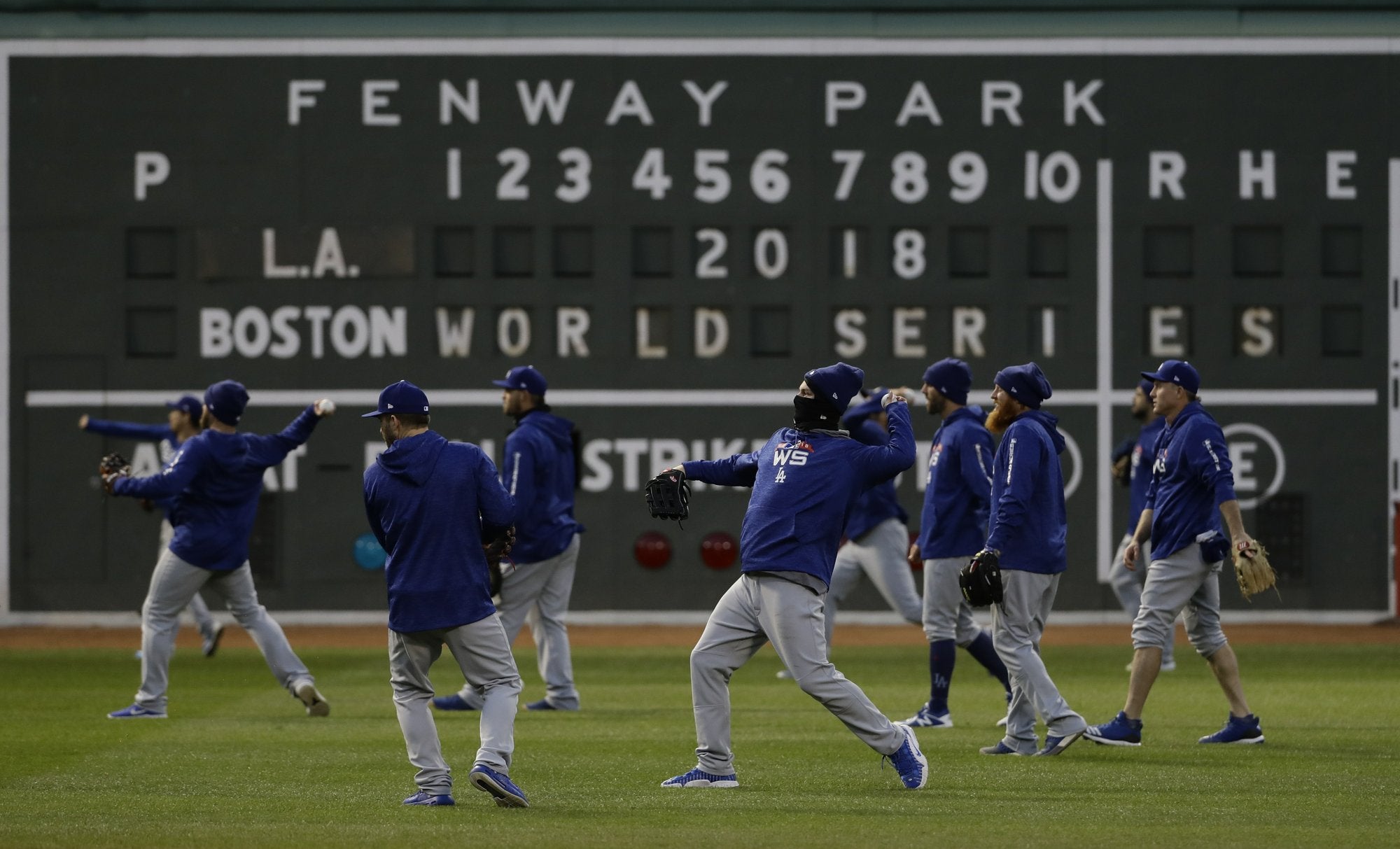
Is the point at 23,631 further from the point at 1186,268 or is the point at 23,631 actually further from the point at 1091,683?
the point at 1186,268

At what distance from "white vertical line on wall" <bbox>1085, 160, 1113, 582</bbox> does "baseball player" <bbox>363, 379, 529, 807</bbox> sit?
1175 centimetres

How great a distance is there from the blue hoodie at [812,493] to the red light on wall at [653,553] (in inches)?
417

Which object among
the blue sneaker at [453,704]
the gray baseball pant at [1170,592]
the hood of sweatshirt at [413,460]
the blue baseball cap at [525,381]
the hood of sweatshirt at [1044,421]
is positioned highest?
the blue baseball cap at [525,381]

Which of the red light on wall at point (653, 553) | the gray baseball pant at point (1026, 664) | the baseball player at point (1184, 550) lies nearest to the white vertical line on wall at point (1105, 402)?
the red light on wall at point (653, 553)

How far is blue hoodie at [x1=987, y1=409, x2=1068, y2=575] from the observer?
927 cm

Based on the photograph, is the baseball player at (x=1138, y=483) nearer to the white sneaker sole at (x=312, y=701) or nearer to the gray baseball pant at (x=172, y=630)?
the white sneaker sole at (x=312, y=701)

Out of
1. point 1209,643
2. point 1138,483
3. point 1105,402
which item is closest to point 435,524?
point 1209,643

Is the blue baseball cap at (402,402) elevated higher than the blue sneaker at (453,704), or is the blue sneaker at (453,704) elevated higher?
the blue baseball cap at (402,402)

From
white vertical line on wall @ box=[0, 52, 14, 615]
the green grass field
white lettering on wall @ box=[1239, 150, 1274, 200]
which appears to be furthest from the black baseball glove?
white lettering on wall @ box=[1239, 150, 1274, 200]

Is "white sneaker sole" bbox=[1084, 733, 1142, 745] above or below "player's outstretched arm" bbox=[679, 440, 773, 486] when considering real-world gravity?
below

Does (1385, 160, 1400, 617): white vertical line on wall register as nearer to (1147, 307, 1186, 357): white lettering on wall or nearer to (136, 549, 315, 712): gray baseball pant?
(1147, 307, 1186, 357): white lettering on wall

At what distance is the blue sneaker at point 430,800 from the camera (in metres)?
7.76

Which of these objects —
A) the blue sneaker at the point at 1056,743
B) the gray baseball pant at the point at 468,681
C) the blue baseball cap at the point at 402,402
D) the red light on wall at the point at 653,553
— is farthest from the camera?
the red light on wall at the point at 653,553

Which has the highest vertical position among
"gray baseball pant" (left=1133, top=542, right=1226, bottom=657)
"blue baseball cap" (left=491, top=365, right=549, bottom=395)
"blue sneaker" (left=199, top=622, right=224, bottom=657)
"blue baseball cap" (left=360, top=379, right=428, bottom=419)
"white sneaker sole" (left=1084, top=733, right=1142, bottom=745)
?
"blue baseball cap" (left=491, top=365, right=549, bottom=395)
